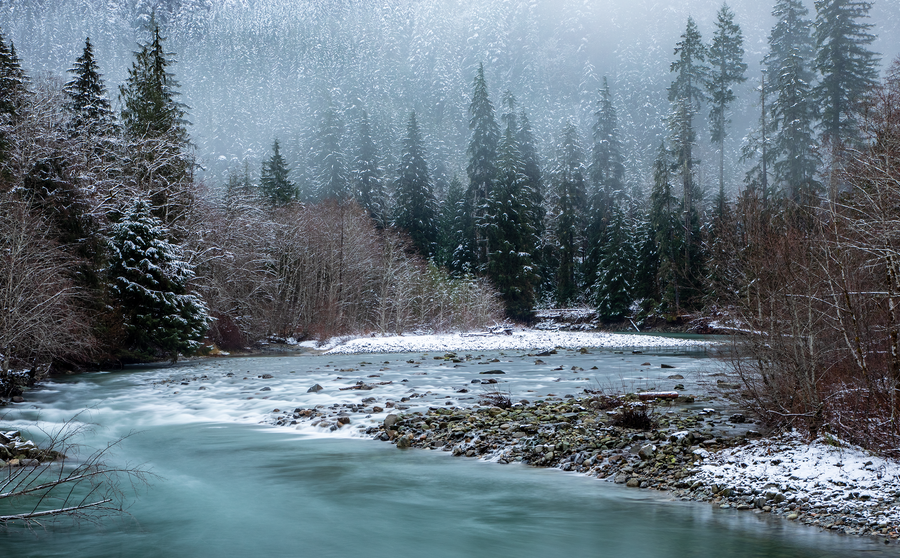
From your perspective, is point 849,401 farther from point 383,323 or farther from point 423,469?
point 383,323

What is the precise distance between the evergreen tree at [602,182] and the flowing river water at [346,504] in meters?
43.6

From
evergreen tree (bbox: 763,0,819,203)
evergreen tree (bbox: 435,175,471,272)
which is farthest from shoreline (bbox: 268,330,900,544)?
evergreen tree (bbox: 435,175,471,272)

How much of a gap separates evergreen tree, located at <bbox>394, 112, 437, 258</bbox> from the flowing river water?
142 ft

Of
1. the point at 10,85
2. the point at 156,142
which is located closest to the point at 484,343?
the point at 156,142

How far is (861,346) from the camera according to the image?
25.3 ft

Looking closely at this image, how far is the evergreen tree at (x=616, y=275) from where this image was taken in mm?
50156

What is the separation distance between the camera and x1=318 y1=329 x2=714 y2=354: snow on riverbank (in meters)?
31.2

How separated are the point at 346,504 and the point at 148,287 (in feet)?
65.5

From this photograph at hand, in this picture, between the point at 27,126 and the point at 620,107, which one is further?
the point at 620,107

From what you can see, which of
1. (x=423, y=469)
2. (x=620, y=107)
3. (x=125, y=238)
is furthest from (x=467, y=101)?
(x=423, y=469)

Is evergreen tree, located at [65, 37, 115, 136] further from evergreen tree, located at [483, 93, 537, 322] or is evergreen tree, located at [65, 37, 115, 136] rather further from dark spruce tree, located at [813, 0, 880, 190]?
dark spruce tree, located at [813, 0, 880, 190]

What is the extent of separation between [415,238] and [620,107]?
303ft

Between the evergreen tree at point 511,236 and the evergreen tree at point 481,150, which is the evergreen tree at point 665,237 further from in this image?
the evergreen tree at point 481,150

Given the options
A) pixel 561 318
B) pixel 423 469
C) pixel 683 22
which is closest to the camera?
pixel 423 469
